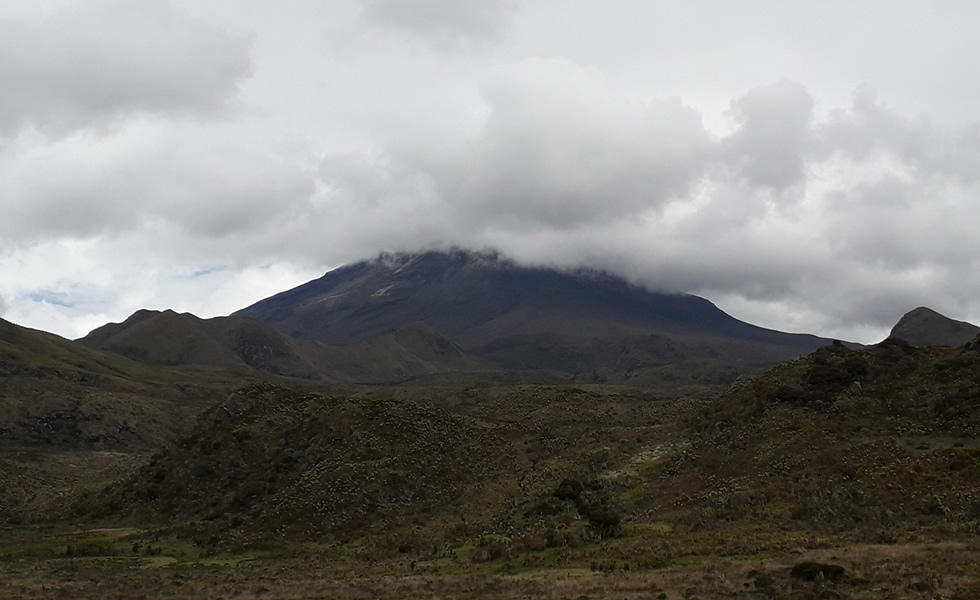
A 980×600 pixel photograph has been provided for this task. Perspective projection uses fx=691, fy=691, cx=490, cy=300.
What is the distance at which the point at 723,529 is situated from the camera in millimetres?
39344

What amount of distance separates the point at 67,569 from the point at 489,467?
32.3 m

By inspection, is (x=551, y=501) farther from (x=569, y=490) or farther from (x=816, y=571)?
(x=816, y=571)

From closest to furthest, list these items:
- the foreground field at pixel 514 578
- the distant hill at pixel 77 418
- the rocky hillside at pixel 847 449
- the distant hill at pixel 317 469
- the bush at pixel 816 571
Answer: the foreground field at pixel 514 578 → the bush at pixel 816 571 → the rocky hillside at pixel 847 449 → the distant hill at pixel 317 469 → the distant hill at pixel 77 418

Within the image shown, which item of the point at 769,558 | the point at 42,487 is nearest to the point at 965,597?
the point at 769,558

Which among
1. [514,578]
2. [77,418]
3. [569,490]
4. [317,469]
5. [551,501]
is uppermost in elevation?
[77,418]

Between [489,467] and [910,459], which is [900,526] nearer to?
[910,459]

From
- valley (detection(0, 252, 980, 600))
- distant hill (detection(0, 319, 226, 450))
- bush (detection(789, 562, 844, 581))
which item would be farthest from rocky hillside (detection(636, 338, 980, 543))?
distant hill (detection(0, 319, 226, 450))

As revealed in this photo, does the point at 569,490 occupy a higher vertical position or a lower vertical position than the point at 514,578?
higher

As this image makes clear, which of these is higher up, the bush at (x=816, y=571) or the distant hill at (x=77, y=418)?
the distant hill at (x=77, y=418)

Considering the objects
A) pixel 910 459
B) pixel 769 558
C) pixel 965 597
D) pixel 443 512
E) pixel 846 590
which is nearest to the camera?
pixel 965 597

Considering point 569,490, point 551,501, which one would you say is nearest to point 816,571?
point 551,501

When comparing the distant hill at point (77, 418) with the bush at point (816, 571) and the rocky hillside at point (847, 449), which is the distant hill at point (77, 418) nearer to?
the rocky hillside at point (847, 449)

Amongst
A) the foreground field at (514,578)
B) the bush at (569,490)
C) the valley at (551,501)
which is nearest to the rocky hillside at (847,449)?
the valley at (551,501)

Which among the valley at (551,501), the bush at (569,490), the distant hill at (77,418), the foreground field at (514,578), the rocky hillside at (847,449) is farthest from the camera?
the distant hill at (77,418)
